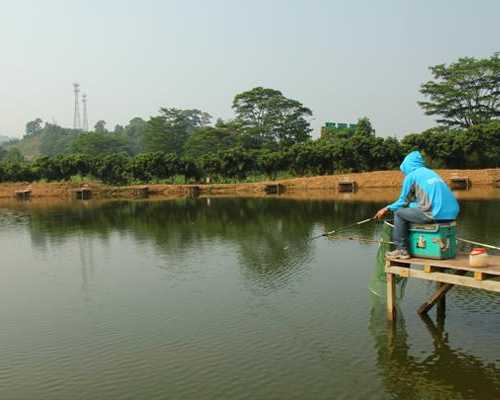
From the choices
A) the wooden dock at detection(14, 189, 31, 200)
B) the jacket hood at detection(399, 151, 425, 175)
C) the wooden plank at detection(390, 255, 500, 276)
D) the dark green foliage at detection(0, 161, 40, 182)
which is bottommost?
the wooden plank at detection(390, 255, 500, 276)

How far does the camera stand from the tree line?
1794 inches

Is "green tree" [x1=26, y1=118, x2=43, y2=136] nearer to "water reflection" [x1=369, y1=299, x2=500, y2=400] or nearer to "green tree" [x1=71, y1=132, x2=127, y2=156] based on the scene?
"green tree" [x1=71, y1=132, x2=127, y2=156]

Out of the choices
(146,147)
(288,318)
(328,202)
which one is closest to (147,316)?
(288,318)

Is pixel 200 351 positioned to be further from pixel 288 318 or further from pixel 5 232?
pixel 5 232

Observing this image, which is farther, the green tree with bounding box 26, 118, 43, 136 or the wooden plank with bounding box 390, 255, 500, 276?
the green tree with bounding box 26, 118, 43, 136

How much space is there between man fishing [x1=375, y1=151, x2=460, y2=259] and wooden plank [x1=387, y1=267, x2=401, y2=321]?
0.46m

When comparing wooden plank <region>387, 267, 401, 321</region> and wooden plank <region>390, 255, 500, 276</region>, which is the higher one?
wooden plank <region>390, 255, 500, 276</region>

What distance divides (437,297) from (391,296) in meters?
0.83

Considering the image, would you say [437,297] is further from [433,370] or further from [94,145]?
[94,145]

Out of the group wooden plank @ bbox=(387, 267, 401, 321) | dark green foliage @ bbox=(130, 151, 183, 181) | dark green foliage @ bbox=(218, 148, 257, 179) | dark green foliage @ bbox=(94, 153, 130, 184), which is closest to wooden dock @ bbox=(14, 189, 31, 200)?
dark green foliage @ bbox=(94, 153, 130, 184)

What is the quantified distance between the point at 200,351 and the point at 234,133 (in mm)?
57098

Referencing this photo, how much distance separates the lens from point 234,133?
6444cm

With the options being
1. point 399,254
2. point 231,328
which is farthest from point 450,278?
point 231,328

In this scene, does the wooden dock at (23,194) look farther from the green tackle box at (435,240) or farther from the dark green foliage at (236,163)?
the green tackle box at (435,240)
